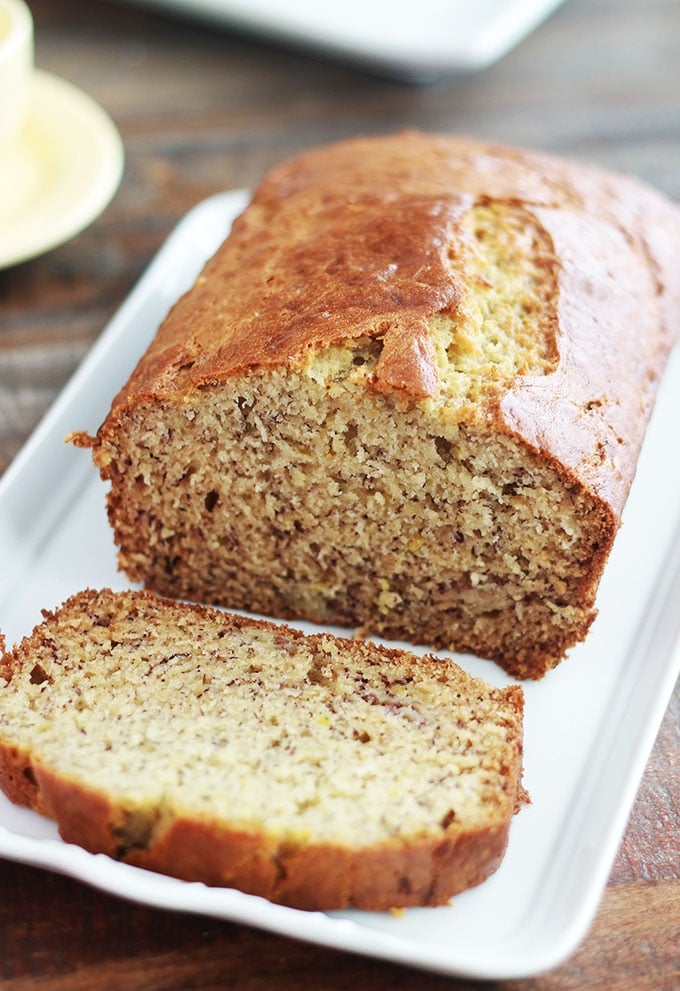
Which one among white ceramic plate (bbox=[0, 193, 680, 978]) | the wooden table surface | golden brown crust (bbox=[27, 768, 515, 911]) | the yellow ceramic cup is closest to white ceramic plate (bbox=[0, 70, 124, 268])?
the yellow ceramic cup

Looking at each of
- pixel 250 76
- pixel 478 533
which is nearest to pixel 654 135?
pixel 250 76

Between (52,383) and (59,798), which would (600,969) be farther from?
(52,383)

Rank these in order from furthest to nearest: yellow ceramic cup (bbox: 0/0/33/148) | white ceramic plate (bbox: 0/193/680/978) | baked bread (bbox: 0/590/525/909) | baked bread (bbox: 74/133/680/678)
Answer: yellow ceramic cup (bbox: 0/0/33/148) → baked bread (bbox: 74/133/680/678) → baked bread (bbox: 0/590/525/909) → white ceramic plate (bbox: 0/193/680/978)

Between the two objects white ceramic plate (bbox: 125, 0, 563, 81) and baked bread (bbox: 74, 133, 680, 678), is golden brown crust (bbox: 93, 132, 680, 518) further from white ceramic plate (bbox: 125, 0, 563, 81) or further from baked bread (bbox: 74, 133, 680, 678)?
white ceramic plate (bbox: 125, 0, 563, 81)

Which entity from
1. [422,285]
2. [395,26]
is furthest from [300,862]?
[395,26]

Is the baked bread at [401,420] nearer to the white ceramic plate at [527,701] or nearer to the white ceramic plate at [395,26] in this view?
the white ceramic plate at [527,701]
